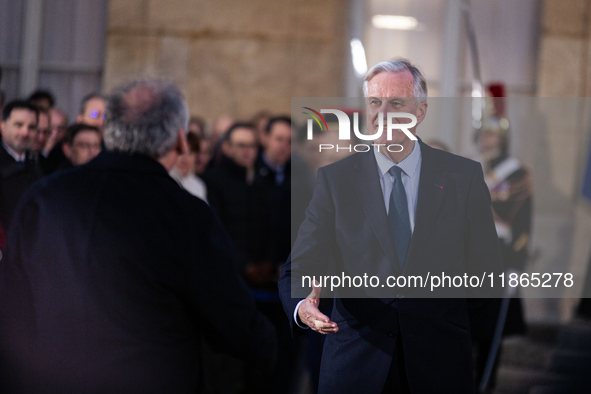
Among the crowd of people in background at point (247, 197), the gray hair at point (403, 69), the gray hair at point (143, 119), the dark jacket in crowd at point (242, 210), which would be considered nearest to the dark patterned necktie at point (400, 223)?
the gray hair at point (403, 69)

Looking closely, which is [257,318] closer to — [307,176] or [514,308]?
[307,176]

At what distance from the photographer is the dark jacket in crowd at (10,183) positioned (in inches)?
96.7

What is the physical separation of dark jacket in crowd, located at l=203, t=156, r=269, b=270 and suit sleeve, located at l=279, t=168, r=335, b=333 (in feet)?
8.95

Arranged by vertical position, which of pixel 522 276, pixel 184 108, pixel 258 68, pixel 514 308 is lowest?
pixel 514 308

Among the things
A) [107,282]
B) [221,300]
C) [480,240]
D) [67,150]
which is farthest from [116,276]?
[67,150]

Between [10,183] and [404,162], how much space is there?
65.8 inches

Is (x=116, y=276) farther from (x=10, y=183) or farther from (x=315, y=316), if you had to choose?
(x=10, y=183)

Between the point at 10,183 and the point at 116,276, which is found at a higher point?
the point at 10,183

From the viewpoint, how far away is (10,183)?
8.09ft

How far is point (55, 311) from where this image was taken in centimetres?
182

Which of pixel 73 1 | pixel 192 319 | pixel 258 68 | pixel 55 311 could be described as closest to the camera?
pixel 55 311

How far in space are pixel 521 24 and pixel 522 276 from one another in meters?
6.73

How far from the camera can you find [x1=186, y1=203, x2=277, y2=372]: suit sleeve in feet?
6.17

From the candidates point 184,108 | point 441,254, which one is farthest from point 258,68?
point 441,254
